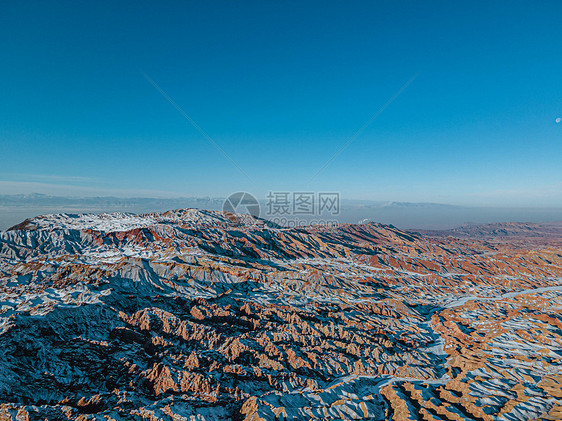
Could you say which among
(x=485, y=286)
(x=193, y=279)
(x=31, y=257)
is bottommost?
(x=485, y=286)

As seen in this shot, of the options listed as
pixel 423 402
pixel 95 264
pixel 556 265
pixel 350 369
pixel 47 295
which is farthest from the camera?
pixel 556 265

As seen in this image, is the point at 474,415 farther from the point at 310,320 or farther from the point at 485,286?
the point at 485,286

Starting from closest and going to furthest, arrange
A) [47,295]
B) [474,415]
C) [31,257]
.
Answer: [474,415]
[47,295]
[31,257]

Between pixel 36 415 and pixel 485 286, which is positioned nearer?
pixel 36 415

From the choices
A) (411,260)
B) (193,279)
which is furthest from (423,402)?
(411,260)

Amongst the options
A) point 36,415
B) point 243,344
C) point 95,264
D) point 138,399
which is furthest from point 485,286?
point 95,264

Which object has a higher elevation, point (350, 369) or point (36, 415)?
point (36, 415)
